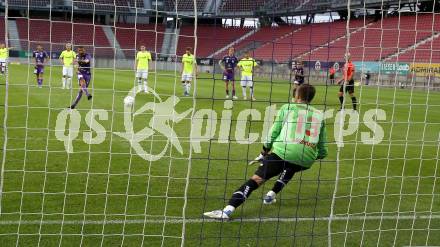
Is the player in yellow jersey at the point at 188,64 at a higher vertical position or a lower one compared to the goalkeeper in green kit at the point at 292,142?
higher

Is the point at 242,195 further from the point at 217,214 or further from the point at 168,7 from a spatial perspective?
the point at 168,7

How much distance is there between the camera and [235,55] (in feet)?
52.7

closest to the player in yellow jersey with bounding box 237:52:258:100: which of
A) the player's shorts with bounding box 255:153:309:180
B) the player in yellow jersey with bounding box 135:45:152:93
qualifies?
the player's shorts with bounding box 255:153:309:180

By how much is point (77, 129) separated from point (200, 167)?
12.4ft

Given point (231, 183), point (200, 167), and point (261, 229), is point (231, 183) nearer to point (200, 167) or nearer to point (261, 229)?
point (200, 167)

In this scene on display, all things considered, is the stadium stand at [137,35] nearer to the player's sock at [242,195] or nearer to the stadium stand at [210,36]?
the stadium stand at [210,36]

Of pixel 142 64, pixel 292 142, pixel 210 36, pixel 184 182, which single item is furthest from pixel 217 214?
pixel 142 64

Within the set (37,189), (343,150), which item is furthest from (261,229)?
(343,150)

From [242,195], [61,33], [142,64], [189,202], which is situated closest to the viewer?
[242,195]

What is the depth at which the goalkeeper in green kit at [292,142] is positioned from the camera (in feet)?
16.4

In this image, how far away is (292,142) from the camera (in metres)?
5.06

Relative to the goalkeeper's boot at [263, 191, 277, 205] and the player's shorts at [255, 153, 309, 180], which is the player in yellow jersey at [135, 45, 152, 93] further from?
the goalkeeper's boot at [263, 191, 277, 205]

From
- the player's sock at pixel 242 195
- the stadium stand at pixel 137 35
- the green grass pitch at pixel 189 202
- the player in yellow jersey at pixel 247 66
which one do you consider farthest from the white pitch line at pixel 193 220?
the stadium stand at pixel 137 35

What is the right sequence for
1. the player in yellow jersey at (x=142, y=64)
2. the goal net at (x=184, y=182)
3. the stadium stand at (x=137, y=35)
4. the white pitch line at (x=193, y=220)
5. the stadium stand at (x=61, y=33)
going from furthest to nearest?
the player in yellow jersey at (x=142, y=64) < the stadium stand at (x=137, y=35) < the stadium stand at (x=61, y=33) < the white pitch line at (x=193, y=220) < the goal net at (x=184, y=182)
